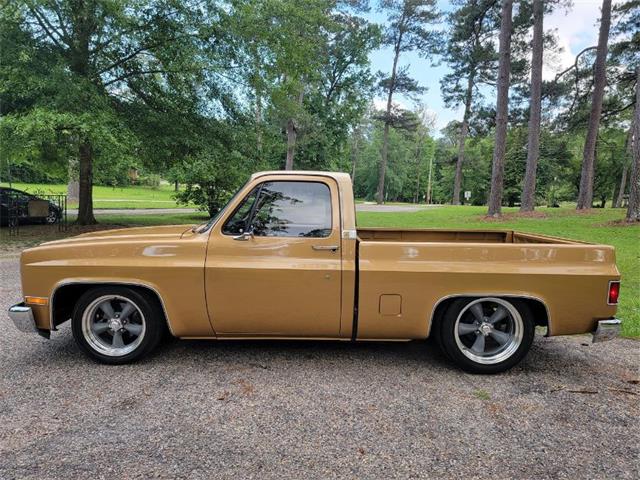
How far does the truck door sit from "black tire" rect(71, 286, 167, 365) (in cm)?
53

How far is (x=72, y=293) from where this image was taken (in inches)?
149

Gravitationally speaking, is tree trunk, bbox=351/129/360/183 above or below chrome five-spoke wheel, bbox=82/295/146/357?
above

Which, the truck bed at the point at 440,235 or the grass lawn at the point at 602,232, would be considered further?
the grass lawn at the point at 602,232

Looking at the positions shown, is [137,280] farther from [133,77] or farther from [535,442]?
[133,77]

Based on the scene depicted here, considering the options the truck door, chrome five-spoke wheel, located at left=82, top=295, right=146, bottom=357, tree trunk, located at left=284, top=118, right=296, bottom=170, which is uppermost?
tree trunk, located at left=284, top=118, right=296, bottom=170

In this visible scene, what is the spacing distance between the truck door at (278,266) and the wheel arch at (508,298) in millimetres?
864

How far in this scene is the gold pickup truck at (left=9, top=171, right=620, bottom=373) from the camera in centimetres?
348

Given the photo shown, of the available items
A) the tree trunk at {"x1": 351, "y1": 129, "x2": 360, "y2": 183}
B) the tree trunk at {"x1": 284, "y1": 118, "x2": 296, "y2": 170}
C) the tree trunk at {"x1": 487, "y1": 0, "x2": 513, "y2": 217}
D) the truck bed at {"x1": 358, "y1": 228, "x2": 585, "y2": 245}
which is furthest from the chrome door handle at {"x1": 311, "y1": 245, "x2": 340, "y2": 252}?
the tree trunk at {"x1": 351, "y1": 129, "x2": 360, "y2": 183}

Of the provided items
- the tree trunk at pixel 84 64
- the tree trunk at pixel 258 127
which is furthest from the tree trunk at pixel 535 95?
the tree trunk at pixel 84 64

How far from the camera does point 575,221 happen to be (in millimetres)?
14445

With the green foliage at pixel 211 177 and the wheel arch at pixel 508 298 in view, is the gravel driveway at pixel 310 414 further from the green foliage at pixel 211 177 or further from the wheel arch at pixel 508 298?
the green foliage at pixel 211 177

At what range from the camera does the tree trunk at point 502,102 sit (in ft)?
52.3

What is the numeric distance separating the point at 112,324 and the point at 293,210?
6.28 ft

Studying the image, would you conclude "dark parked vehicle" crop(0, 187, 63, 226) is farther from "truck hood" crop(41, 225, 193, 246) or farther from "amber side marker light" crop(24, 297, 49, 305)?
"amber side marker light" crop(24, 297, 49, 305)
